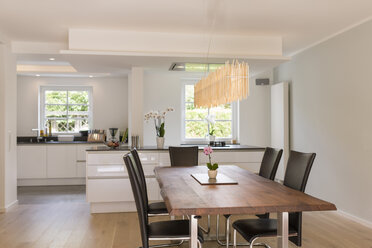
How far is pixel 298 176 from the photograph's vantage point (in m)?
2.93

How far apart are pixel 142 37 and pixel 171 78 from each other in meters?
2.23

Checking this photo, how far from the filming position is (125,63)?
5.31 metres

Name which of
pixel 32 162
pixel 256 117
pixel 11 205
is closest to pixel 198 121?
pixel 256 117

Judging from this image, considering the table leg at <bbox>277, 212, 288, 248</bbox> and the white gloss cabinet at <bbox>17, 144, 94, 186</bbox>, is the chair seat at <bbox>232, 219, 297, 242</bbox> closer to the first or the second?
the table leg at <bbox>277, 212, 288, 248</bbox>

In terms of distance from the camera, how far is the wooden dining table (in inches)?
81.3

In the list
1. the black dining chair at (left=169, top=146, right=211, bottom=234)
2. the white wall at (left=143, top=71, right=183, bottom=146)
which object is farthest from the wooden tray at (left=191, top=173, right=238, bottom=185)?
the white wall at (left=143, top=71, right=183, bottom=146)

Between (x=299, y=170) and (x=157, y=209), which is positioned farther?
(x=157, y=209)

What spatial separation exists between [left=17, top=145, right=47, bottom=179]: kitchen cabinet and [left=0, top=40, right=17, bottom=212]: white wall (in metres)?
1.64

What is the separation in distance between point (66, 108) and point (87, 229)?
428cm

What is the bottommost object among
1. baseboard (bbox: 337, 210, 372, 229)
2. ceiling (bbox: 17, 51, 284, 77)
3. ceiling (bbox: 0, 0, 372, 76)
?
baseboard (bbox: 337, 210, 372, 229)

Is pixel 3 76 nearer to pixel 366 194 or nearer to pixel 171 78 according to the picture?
pixel 171 78

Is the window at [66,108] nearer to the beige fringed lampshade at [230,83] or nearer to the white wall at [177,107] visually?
the white wall at [177,107]

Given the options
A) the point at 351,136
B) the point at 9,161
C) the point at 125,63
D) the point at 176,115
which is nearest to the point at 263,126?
the point at 176,115

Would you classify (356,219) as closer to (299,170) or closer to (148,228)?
(299,170)
